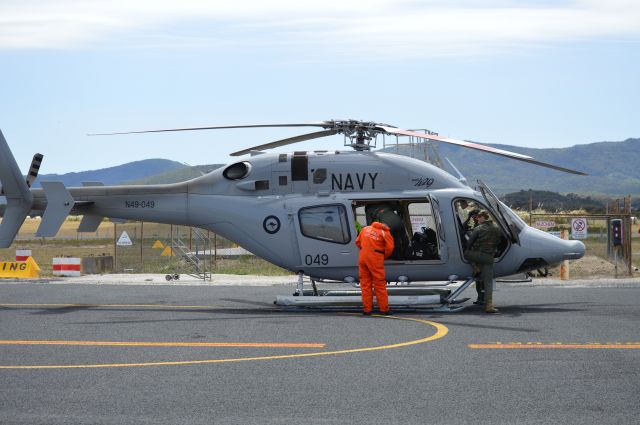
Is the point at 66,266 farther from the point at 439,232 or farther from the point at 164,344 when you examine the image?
the point at 164,344

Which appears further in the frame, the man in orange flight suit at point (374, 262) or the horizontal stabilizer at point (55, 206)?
the horizontal stabilizer at point (55, 206)

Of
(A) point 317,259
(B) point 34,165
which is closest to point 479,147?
(A) point 317,259

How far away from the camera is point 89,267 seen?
3450 cm

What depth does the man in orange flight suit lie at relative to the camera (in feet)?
57.8

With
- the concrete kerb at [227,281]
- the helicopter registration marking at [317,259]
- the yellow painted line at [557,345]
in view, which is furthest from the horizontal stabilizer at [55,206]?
the yellow painted line at [557,345]

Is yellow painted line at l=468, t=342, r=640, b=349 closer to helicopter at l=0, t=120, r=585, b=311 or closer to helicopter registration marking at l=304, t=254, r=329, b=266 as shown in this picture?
helicopter at l=0, t=120, r=585, b=311

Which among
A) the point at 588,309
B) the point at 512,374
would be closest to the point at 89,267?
the point at 588,309

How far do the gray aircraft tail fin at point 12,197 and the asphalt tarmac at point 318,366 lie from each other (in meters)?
2.16

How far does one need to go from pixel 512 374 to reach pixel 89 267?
2618 cm

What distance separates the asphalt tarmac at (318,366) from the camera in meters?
Result: 8.98

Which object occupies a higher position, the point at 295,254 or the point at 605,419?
the point at 295,254

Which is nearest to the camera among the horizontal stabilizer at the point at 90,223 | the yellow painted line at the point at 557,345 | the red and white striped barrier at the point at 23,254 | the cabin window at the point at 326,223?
the yellow painted line at the point at 557,345

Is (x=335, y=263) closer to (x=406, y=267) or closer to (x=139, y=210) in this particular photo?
(x=406, y=267)

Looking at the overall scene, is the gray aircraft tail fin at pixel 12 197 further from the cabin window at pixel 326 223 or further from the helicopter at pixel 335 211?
the cabin window at pixel 326 223
